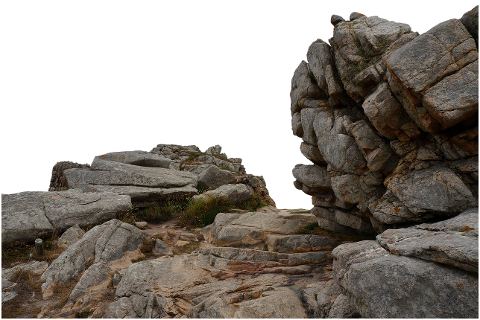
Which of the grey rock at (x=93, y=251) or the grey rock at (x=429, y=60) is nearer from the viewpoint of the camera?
the grey rock at (x=429, y=60)

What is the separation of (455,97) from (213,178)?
21.2 metres

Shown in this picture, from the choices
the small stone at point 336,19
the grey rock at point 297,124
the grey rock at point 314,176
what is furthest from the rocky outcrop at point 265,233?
the small stone at point 336,19

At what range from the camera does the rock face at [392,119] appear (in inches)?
284

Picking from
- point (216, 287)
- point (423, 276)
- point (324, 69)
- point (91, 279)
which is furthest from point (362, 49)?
point (91, 279)

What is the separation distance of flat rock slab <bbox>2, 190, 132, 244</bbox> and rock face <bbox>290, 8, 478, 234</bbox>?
12.4 m

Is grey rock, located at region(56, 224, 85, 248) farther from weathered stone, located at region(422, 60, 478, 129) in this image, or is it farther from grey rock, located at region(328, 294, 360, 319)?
weathered stone, located at region(422, 60, 478, 129)

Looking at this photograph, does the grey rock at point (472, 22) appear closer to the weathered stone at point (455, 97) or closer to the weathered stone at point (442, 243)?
the weathered stone at point (455, 97)

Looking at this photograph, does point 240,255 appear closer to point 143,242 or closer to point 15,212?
point 143,242

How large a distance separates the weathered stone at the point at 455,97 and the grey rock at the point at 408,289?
402cm

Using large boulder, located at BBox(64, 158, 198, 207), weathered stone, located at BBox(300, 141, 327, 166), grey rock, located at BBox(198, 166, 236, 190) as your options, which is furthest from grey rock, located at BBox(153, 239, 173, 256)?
grey rock, located at BBox(198, 166, 236, 190)

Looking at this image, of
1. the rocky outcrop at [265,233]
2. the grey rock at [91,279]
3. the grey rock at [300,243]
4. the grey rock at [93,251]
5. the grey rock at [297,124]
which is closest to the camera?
the grey rock at [91,279]

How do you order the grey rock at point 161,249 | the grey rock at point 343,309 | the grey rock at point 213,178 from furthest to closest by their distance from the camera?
the grey rock at point 213,178, the grey rock at point 161,249, the grey rock at point 343,309

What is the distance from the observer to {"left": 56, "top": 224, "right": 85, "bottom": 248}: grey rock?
13264 mm

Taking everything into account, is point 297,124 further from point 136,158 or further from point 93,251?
point 136,158
